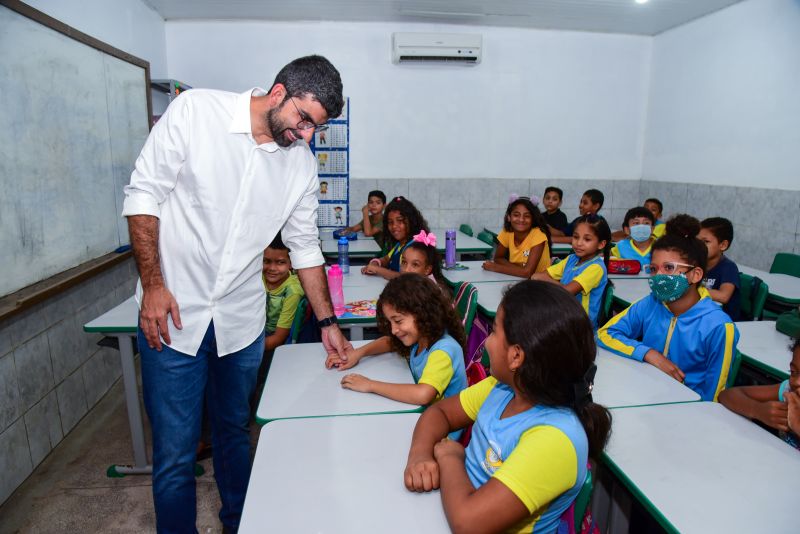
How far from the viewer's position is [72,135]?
117 inches

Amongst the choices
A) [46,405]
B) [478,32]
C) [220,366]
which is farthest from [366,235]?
[220,366]

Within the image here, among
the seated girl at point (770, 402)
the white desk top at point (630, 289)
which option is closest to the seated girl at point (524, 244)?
the white desk top at point (630, 289)

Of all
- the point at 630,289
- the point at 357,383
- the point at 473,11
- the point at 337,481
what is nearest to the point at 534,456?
the point at 337,481

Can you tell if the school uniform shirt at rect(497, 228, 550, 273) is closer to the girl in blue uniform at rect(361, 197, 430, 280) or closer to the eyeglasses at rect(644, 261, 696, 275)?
the girl in blue uniform at rect(361, 197, 430, 280)

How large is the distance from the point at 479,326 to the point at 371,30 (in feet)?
12.9

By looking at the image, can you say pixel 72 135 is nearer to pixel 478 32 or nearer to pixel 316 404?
pixel 316 404

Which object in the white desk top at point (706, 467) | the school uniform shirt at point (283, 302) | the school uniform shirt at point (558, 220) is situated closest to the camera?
the white desk top at point (706, 467)

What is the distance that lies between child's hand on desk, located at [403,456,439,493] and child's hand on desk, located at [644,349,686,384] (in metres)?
1.12

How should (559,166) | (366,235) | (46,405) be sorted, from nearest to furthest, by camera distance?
1. (46,405)
2. (366,235)
3. (559,166)

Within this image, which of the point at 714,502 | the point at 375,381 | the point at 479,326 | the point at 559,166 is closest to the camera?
the point at 714,502

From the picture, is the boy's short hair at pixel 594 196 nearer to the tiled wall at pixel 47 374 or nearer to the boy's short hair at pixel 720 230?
the boy's short hair at pixel 720 230

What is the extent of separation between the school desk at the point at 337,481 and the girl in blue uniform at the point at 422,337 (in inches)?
9.0

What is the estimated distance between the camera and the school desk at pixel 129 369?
2309mm

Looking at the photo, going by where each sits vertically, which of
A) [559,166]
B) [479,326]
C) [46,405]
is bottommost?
[46,405]
